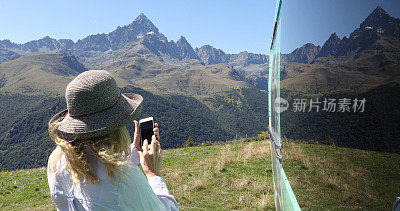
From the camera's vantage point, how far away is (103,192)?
1.31 meters

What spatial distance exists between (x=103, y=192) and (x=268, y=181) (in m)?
6.04

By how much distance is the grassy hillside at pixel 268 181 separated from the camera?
0.95 meters

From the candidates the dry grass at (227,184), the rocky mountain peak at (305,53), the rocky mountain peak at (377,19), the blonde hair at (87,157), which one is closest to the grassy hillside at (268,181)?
the dry grass at (227,184)

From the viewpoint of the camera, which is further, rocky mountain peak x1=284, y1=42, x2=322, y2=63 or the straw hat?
rocky mountain peak x1=284, y1=42, x2=322, y2=63

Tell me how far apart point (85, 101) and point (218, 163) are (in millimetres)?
7801

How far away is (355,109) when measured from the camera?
3.35 ft

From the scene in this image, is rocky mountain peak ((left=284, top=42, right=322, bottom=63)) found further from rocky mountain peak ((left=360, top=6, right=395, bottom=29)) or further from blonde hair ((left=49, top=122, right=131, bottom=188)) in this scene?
blonde hair ((left=49, top=122, right=131, bottom=188))

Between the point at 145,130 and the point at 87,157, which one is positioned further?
the point at 145,130

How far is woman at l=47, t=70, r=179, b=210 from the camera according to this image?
1315mm

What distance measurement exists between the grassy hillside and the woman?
1030mm

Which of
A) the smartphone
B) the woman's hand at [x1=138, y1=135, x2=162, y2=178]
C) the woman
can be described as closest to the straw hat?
the woman

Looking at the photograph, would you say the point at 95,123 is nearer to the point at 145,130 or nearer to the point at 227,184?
the point at 145,130

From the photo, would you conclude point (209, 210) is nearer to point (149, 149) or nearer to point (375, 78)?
point (149, 149)

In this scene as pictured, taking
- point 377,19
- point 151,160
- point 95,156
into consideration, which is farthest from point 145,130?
point 377,19
